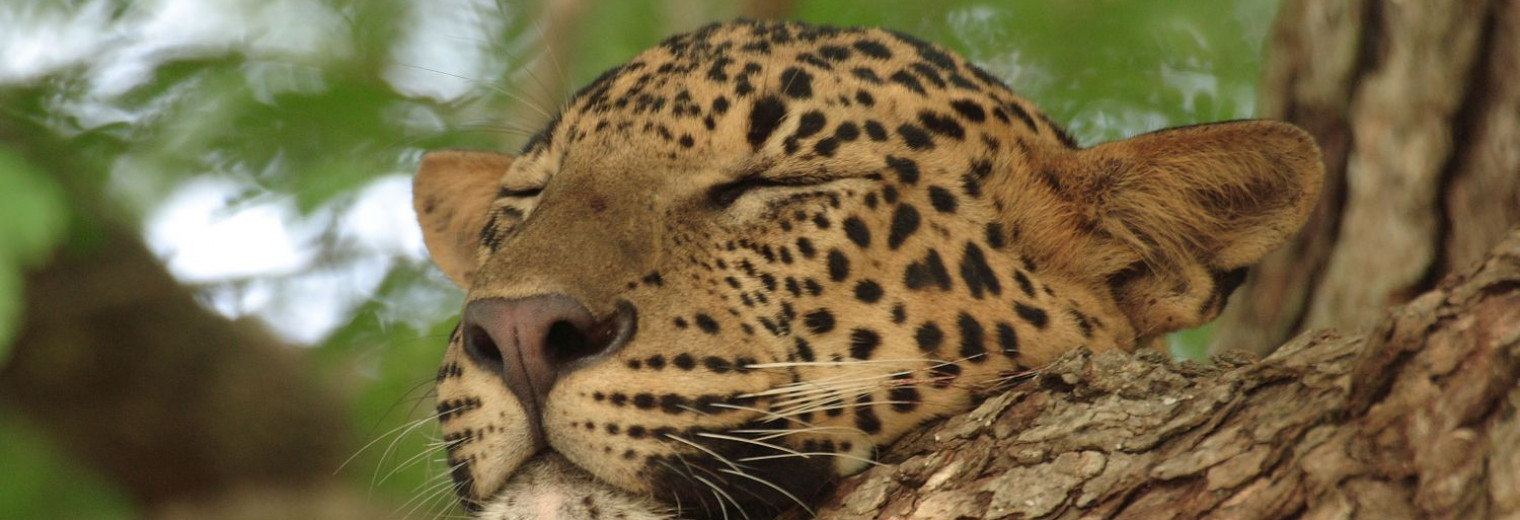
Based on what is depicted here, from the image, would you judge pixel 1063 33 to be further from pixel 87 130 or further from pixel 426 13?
pixel 87 130

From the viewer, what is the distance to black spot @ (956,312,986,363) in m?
4.02

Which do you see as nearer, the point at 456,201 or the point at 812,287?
the point at 812,287

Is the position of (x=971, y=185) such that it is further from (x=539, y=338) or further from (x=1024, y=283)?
(x=539, y=338)

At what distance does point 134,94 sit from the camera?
6691mm

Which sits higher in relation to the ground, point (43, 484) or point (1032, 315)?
point (43, 484)

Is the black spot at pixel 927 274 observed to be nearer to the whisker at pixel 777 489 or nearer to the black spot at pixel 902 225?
the black spot at pixel 902 225

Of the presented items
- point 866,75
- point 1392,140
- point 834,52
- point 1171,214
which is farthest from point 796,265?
point 1392,140

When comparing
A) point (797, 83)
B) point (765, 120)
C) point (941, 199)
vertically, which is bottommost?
point (941, 199)

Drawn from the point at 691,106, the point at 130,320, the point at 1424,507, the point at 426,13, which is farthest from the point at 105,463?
the point at 1424,507

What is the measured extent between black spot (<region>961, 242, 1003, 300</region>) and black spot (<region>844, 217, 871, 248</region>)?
0.28 m

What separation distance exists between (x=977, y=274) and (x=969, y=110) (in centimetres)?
61

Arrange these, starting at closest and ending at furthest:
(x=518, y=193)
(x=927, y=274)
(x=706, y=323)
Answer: (x=706, y=323), (x=927, y=274), (x=518, y=193)

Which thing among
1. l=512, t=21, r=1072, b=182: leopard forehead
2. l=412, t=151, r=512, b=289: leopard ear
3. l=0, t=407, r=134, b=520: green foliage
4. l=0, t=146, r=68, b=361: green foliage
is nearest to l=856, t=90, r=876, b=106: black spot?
l=512, t=21, r=1072, b=182: leopard forehead

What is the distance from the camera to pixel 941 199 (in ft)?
14.0
